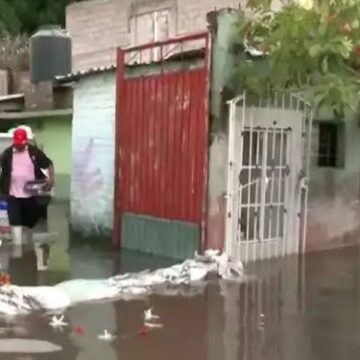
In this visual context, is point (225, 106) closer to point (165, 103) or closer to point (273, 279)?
point (165, 103)

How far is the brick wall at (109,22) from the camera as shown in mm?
19781

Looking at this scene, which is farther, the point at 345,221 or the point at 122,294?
the point at 345,221

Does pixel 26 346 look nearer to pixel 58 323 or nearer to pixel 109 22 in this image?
pixel 58 323

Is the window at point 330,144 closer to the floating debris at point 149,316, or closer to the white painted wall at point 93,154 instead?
the white painted wall at point 93,154

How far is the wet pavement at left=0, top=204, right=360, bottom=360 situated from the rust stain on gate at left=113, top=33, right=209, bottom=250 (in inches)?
42.0

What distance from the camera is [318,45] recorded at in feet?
22.4

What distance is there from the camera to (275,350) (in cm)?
747

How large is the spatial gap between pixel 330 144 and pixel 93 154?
366 centimetres

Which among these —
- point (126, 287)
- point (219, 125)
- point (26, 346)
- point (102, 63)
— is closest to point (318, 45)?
point (26, 346)

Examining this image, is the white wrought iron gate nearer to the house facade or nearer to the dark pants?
the house facade

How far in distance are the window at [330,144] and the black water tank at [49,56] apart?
8.79 m

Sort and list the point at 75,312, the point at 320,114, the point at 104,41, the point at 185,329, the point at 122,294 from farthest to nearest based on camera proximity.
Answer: the point at 104,41 < the point at 320,114 < the point at 122,294 < the point at 75,312 < the point at 185,329

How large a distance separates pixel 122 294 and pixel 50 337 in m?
1.90

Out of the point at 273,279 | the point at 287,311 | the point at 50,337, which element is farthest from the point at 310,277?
the point at 50,337
